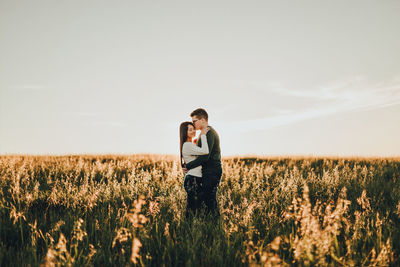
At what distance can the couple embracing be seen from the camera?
480 cm

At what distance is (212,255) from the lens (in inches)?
115

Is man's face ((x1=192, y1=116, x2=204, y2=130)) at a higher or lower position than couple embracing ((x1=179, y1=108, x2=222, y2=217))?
higher

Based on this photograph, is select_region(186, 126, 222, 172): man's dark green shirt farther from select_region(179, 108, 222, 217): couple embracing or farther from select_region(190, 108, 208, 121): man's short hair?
select_region(190, 108, 208, 121): man's short hair

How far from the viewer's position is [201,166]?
5.05m

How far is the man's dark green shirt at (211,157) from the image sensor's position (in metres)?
4.74

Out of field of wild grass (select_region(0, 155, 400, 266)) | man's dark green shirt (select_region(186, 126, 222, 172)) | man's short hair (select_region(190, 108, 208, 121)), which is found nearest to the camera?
field of wild grass (select_region(0, 155, 400, 266))

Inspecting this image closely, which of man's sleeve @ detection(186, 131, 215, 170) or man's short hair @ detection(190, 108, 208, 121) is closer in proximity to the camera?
man's sleeve @ detection(186, 131, 215, 170)

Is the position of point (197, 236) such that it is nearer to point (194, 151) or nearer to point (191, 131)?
point (194, 151)

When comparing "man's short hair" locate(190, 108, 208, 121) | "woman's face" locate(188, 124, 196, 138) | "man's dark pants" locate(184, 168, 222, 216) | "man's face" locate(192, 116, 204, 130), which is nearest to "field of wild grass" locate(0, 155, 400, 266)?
"man's dark pants" locate(184, 168, 222, 216)

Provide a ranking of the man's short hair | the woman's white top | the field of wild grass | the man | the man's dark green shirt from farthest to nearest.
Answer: the man's short hair → the man → the man's dark green shirt → the woman's white top → the field of wild grass

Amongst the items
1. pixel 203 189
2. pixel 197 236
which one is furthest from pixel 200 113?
pixel 197 236

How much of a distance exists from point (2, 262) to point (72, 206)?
199cm

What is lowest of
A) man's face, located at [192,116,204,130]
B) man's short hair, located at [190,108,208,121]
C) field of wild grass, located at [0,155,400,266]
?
field of wild grass, located at [0,155,400,266]

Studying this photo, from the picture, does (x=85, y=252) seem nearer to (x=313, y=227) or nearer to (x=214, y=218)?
(x=214, y=218)
